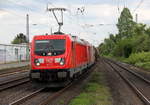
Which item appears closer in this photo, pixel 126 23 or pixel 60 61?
pixel 60 61

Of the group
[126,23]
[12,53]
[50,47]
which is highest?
[126,23]

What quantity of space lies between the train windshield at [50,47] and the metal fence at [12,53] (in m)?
20.8

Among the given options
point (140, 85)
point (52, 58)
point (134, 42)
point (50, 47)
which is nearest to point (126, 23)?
point (134, 42)

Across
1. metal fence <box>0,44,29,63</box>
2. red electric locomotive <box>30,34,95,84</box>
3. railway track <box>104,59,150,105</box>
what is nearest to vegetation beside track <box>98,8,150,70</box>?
railway track <box>104,59,150,105</box>

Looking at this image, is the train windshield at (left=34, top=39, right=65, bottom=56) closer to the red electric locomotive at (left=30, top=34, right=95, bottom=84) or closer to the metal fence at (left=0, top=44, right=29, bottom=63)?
the red electric locomotive at (left=30, top=34, right=95, bottom=84)

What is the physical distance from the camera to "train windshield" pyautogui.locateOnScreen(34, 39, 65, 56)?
557 inches

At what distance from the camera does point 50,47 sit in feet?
47.1

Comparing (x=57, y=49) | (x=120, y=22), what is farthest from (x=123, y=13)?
(x=57, y=49)

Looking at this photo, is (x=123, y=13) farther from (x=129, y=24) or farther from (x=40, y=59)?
(x=40, y=59)

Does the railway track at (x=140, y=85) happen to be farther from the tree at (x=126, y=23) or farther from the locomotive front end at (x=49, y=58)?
the tree at (x=126, y=23)

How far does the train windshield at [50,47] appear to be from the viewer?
46.4 feet

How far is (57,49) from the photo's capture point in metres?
14.2

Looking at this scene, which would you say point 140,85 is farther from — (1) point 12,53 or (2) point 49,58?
(1) point 12,53

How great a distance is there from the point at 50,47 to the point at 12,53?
2446 cm
